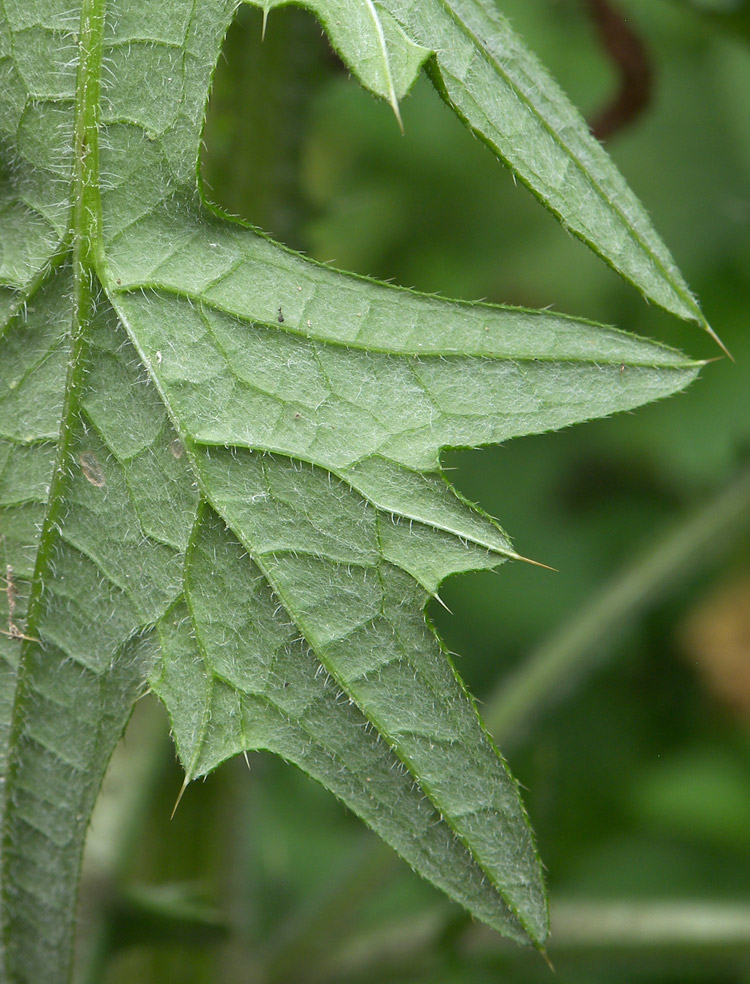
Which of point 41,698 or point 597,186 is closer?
point 597,186

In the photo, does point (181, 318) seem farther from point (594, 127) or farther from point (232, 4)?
point (594, 127)

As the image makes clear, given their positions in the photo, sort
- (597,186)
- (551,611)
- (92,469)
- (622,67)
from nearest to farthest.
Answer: (597,186)
(92,469)
(622,67)
(551,611)

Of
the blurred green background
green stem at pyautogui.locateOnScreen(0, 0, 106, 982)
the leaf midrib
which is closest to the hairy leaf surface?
the leaf midrib

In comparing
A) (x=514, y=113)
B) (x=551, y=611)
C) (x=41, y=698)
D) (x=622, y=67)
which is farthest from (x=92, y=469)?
(x=551, y=611)

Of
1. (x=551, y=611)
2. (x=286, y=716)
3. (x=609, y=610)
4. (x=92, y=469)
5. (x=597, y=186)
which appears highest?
(x=597, y=186)

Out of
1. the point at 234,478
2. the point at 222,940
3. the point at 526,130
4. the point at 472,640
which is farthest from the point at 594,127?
the point at 222,940

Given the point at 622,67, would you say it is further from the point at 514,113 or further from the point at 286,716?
the point at 286,716

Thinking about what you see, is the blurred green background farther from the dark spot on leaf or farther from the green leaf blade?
the dark spot on leaf
